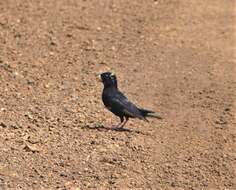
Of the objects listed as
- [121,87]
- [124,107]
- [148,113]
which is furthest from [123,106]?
[121,87]

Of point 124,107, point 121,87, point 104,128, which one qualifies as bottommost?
point 104,128

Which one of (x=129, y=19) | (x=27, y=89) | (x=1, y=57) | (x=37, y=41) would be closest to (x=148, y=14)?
(x=129, y=19)

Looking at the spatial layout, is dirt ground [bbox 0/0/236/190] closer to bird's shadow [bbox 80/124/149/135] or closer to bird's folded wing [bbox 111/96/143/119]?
bird's shadow [bbox 80/124/149/135]

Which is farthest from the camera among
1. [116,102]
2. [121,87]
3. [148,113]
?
[121,87]

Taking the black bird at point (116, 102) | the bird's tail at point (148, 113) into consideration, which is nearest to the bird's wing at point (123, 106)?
the black bird at point (116, 102)

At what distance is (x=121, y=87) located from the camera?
11633 millimetres

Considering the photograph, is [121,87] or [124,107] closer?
[124,107]

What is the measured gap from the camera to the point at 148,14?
16.1 meters

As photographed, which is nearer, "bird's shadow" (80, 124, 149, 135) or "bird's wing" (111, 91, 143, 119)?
"bird's wing" (111, 91, 143, 119)

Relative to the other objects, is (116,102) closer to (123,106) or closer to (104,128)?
(123,106)

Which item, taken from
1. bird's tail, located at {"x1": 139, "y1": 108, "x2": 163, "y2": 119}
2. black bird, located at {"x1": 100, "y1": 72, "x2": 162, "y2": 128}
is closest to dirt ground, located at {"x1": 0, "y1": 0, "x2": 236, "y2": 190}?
bird's tail, located at {"x1": 139, "y1": 108, "x2": 163, "y2": 119}

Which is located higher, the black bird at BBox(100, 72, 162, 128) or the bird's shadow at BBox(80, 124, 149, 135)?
the black bird at BBox(100, 72, 162, 128)

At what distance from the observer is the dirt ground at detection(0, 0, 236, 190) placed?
8492 millimetres

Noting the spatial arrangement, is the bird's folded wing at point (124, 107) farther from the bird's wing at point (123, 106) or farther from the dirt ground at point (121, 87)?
the dirt ground at point (121, 87)
